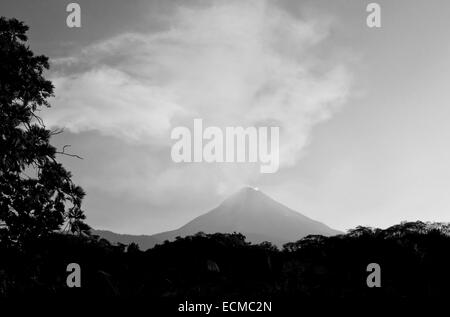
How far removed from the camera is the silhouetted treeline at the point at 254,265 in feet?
37.1

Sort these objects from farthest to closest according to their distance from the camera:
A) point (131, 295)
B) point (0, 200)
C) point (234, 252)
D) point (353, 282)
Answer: point (234, 252), point (353, 282), point (131, 295), point (0, 200)

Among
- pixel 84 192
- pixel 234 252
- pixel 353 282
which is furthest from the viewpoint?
pixel 234 252

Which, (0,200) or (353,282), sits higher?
(0,200)

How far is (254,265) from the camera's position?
13.7m

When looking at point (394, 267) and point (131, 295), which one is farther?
point (394, 267)

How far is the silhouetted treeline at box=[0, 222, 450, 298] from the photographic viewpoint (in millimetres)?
11318

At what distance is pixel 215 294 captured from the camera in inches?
445

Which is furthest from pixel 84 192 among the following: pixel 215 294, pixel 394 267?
pixel 394 267

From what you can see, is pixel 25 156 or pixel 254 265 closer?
pixel 25 156
